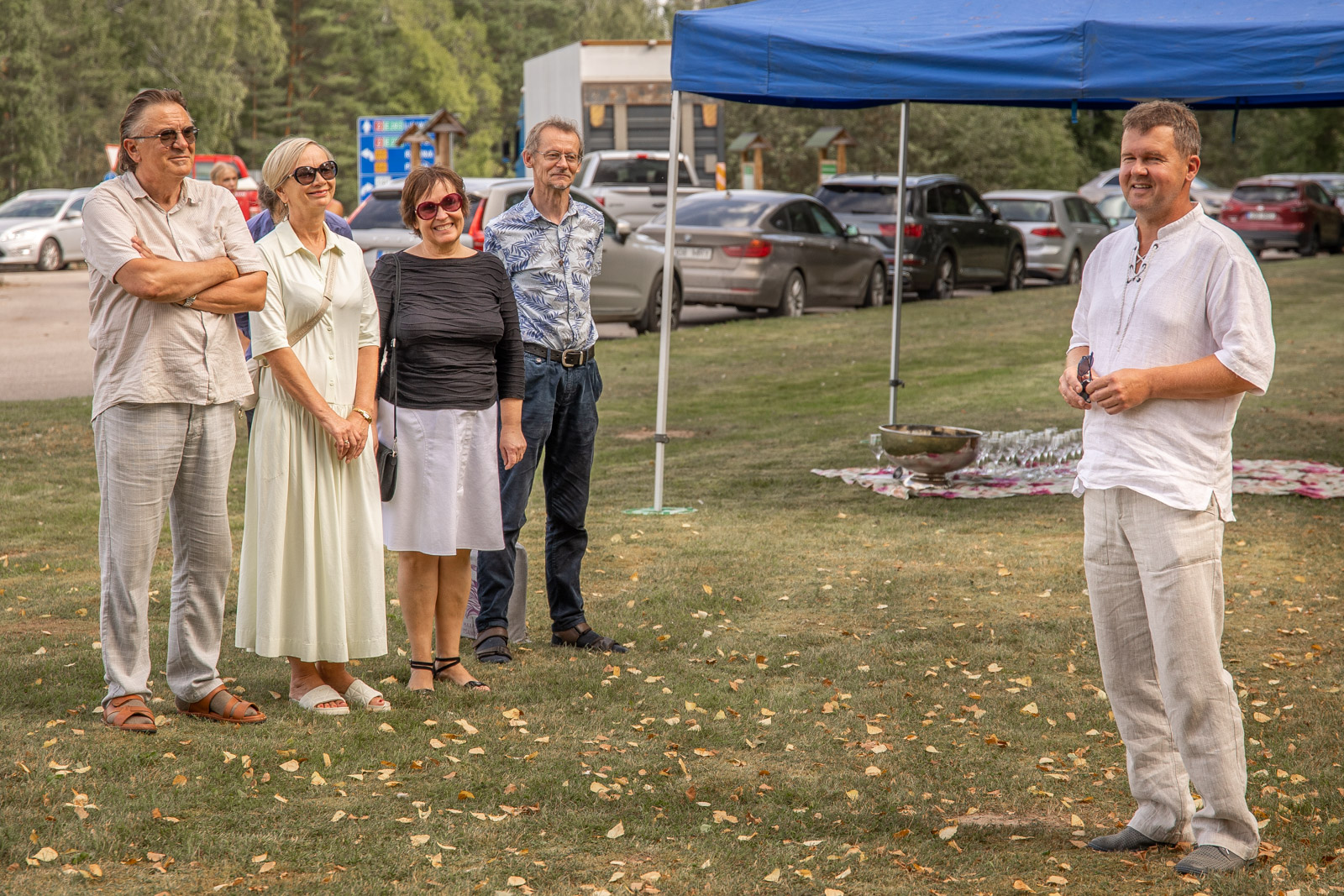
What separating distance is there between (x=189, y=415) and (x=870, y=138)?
135ft

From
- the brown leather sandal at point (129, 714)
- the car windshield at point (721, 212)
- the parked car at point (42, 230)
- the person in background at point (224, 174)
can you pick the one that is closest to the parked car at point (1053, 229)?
the car windshield at point (721, 212)

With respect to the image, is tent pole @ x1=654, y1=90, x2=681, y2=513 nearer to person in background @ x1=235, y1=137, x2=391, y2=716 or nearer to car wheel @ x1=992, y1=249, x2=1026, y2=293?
person in background @ x1=235, y1=137, x2=391, y2=716

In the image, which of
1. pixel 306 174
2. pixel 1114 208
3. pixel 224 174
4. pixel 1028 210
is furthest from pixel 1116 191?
pixel 306 174

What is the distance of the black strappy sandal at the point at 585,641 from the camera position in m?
5.84

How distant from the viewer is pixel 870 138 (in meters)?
43.9

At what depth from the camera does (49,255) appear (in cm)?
2870

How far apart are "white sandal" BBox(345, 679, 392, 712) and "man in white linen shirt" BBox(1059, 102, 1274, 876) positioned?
255 cm

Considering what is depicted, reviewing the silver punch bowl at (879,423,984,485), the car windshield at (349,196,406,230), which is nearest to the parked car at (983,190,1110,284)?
the car windshield at (349,196,406,230)

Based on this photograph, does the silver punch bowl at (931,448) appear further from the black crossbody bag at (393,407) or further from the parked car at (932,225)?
the parked car at (932,225)

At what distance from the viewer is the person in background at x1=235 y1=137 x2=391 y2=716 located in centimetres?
478

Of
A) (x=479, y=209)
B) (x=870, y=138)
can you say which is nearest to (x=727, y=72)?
(x=479, y=209)

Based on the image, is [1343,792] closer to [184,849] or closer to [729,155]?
[184,849]

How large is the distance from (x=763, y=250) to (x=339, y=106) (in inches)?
1981

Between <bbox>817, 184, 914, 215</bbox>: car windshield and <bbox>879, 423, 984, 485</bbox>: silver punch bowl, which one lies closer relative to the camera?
<bbox>879, 423, 984, 485</bbox>: silver punch bowl
